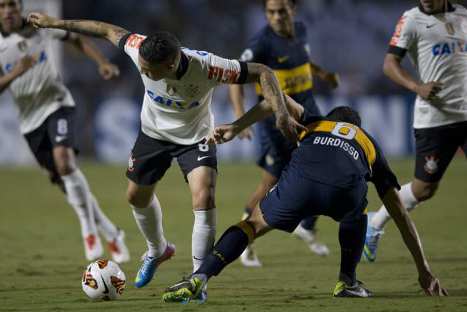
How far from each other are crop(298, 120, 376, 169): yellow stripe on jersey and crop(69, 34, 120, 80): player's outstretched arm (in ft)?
10.5

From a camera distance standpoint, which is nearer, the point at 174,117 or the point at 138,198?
the point at 174,117

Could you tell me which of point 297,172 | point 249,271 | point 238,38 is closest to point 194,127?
point 297,172

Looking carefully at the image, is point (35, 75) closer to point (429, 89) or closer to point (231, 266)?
point (231, 266)

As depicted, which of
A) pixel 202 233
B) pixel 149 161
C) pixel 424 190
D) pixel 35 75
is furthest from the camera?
pixel 35 75

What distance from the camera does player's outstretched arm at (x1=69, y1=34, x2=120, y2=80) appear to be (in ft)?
30.1

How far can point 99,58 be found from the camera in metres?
9.31

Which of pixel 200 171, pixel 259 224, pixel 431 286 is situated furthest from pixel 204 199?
pixel 431 286

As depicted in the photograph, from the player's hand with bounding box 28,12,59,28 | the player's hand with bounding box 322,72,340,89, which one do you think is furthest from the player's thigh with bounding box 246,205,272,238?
the player's hand with bounding box 322,72,340,89

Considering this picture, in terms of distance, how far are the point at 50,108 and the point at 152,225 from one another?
A: 2.50 metres

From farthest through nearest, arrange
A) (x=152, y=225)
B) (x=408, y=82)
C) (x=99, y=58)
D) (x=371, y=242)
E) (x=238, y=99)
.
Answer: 1. (x=99, y=58)
2. (x=238, y=99)
3. (x=371, y=242)
4. (x=408, y=82)
5. (x=152, y=225)

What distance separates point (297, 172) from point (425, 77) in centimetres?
257

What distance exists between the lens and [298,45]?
9234mm

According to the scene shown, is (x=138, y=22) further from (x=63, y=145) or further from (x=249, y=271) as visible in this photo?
(x=249, y=271)

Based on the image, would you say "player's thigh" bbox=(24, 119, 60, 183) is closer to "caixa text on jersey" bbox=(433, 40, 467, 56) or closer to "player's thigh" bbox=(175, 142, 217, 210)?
"player's thigh" bbox=(175, 142, 217, 210)
